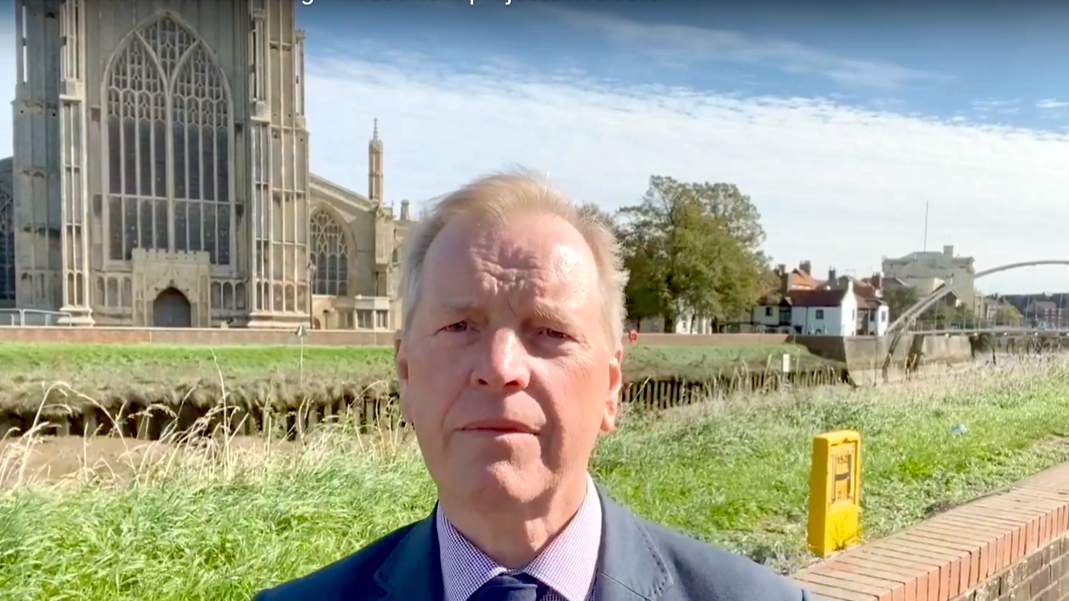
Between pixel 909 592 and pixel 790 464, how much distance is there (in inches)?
142

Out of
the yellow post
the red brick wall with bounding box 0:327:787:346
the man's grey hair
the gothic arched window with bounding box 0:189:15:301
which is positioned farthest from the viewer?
the gothic arched window with bounding box 0:189:15:301

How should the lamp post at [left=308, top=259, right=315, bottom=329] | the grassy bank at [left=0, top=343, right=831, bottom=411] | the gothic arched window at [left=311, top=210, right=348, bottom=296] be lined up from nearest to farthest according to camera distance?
the grassy bank at [left=0, top=343, right=831, bottom=411] < the lamp post at [left=308, top=259, right=315, bottom=329] < the gothic arched window at [left=311, top=210, right=348, bottom=296]

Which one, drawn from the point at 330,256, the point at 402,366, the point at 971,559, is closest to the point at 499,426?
the point at 402,366

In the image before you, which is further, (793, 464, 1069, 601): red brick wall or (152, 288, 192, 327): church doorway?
(152, 288, 192, 327): church doorway

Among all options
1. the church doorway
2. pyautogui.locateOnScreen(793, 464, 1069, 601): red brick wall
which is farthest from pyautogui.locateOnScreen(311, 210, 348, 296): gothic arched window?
pyautogui.locateOnScreen(793, 464, 1069, 601): red brick wall

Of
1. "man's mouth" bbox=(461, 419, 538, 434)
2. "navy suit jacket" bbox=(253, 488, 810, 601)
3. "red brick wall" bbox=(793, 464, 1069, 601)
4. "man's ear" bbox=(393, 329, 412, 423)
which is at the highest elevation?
"man's ear" bbox=(393, 329, 412, 423)

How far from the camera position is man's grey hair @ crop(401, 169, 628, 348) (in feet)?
4.70

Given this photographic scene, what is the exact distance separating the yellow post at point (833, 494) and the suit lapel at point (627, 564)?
2.87 m

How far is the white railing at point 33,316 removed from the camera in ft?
127

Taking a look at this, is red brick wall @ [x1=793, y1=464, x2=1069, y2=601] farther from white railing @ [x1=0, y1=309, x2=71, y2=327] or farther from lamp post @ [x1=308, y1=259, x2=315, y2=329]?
lamp post @ [x1=308, y1=259, x2=315, y2=329]

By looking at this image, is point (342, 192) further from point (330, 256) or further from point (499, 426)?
point (499, 426)

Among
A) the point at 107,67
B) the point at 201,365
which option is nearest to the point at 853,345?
the point at 201,365

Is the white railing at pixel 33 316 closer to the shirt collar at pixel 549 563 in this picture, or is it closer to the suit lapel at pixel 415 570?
the suit lapel at pixel 415 570

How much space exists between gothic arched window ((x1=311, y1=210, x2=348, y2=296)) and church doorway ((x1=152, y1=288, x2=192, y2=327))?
26.4 feet
